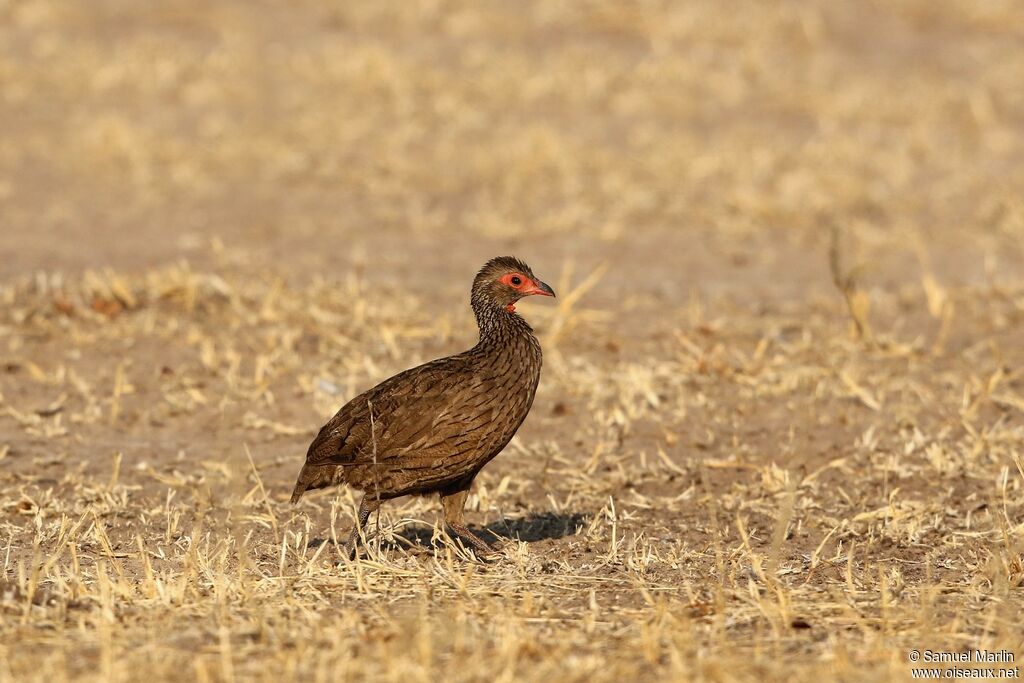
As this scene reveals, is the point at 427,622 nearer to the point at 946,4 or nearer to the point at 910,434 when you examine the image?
the point at 910,434

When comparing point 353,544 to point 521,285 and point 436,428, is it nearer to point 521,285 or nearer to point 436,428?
point 436,428

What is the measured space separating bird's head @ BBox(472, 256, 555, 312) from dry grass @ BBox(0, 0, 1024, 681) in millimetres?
1105

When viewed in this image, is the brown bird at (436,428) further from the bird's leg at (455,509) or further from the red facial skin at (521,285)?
the red facial skin at (521,285)

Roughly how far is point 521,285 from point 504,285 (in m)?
0.08

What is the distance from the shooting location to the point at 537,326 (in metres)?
10.7

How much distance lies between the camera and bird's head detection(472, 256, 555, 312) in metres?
6.80

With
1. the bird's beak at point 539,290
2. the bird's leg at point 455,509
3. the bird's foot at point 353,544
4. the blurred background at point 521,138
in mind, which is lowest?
the bird's foot at point 353,544

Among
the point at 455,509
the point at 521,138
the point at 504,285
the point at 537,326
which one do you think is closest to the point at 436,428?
the point at 455,509

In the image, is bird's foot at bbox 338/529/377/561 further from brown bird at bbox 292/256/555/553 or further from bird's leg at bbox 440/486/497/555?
bird's leg at bbox 440/486/497/555

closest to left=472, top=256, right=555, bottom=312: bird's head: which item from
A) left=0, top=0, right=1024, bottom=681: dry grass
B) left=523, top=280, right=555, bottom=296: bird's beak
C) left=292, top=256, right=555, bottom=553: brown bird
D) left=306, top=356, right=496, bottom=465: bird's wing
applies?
left=523, top=280, right=555, bottom=296: bird's beak

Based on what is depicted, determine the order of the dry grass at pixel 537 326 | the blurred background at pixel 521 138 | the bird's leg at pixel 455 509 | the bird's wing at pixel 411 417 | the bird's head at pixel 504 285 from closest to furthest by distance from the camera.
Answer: the dry grass at pixel 537 326 → the bird's wing at pixel 411 417 → the bird's leg at pixel 455 509 → the bird's head at pixel 504 285 → the blurred background at pixel 521 138

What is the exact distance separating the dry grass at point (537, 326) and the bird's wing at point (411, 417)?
0.36m

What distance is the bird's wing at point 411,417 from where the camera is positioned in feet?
20.4

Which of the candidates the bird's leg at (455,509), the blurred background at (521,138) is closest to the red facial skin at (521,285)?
the bird's leg at (455,509)
